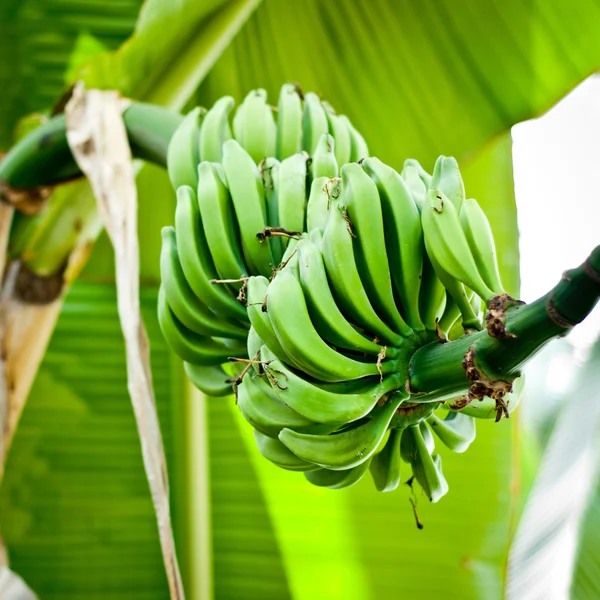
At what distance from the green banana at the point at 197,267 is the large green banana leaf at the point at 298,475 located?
47cm

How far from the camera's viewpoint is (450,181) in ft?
2.20

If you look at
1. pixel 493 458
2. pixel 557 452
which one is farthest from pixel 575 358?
pixel 557 452

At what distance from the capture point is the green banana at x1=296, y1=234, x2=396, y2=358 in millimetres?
623

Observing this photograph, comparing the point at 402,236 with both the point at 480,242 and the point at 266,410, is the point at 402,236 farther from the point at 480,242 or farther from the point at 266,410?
the point at 266,410

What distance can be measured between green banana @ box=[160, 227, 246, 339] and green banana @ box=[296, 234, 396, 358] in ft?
0.58

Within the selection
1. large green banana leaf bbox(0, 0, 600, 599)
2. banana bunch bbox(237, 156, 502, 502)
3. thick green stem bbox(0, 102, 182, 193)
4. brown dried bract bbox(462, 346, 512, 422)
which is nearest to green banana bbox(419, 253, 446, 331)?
banana bunch bbox(237, 156, 502, 502)

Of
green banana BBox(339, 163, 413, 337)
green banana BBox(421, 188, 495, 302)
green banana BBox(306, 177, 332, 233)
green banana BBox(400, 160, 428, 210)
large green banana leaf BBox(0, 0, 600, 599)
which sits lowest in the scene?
large green banana leaf BBox(0, 0, 600, 599)

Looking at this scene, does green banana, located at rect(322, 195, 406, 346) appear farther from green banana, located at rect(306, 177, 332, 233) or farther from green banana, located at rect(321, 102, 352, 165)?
green banana, located at rect(321, 102, 352, 165)

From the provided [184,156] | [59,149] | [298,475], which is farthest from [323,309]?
[298,475]

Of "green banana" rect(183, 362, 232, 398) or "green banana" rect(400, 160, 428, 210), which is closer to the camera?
A: "green banana" rect(400, 160, 428, 210)

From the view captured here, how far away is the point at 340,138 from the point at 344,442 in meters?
0.42

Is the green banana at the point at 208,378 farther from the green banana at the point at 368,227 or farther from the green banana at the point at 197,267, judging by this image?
the green banana at the point at 368,227

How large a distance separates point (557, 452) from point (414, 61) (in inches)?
30.1

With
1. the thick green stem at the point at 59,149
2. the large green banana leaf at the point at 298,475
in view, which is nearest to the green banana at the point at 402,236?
the thick green stem at the point at 59,149
